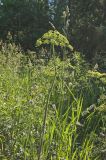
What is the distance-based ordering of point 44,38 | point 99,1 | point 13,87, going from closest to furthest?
1. point 44,38
2. point 13,87
3. point 99,1

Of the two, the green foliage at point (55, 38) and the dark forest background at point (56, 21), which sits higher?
the green foliage at point (55, 38)

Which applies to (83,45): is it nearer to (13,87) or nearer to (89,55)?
(89,55)

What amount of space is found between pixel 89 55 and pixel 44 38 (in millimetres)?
12223

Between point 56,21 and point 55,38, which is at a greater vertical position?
point 55,38

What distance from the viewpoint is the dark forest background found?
1501cm

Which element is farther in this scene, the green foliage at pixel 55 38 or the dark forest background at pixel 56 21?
the dark forest background at pixel 56 21

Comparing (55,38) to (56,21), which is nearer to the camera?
(55,38)

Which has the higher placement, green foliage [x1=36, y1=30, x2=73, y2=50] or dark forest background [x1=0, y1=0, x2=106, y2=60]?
green foliage [x1=36, y1=30, x2=73, y2=50]

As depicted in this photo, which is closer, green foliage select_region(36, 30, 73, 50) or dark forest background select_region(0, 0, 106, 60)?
green foliage select_region(36, 30, 73, 50)

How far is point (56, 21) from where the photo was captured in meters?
17.9

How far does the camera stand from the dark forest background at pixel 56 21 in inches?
591

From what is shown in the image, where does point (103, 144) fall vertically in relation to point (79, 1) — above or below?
below

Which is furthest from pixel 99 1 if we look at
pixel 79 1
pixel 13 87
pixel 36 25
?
pixel 13 87

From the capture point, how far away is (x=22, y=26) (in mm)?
18031
